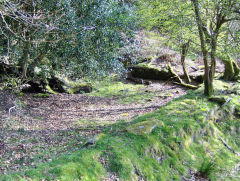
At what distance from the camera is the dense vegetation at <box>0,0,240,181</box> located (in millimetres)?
5328

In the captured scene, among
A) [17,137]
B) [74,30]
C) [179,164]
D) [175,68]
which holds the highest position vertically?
[74,30]

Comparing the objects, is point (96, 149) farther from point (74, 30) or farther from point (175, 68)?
point (175, 68)

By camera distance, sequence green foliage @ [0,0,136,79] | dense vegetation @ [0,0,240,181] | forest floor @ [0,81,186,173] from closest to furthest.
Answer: dense vegetation @ [0,0,240,181] → forest floor @ [0,81,186,173] → green foliage @ [0,0,136,79]

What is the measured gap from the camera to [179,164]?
665 cm

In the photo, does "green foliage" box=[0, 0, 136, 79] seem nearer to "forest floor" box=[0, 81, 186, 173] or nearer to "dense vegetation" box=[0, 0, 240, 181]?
"dense vegetation" box=[0, 0, 240, 181]

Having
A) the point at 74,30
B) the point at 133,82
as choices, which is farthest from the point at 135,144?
the point at 133,82

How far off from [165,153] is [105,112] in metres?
5.57

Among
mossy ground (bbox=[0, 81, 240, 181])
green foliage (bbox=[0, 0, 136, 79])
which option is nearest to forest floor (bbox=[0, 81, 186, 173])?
mossy ground (bbox=[0, 81, 240, 181])

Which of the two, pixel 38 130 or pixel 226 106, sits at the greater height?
pixel 226 106

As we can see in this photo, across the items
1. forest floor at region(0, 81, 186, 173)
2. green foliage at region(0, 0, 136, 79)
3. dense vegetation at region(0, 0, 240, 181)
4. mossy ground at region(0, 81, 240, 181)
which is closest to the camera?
mossy ground at region(0, 81, 240, 181)

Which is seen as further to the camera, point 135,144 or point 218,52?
point 218,52

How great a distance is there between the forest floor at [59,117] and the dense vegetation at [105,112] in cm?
4

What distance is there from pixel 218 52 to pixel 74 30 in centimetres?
625

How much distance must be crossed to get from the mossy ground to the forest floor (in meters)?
0.79
